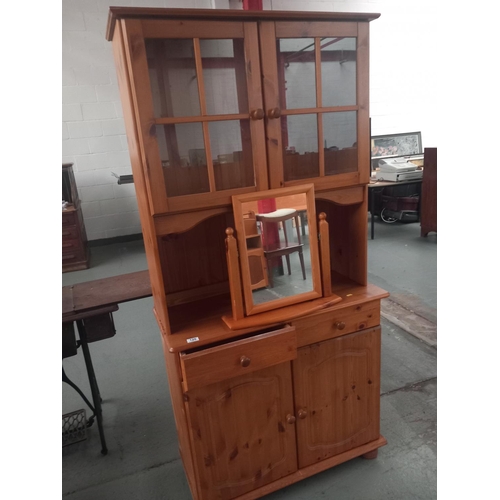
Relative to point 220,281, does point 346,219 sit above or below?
above

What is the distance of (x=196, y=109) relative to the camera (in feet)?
3.94

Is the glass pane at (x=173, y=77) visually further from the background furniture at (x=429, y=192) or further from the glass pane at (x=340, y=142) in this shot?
the background furniture at (x=429, y=192)

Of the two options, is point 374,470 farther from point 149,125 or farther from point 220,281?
point 149,125

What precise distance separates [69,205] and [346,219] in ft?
11.9

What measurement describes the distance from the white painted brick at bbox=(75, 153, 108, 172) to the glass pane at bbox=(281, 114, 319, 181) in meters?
3.98

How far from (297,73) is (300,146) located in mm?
233

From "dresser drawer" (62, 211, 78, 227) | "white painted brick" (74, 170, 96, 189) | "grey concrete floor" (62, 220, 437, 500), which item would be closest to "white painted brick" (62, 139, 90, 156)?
"white painted brick" (74, 170, 96, 189)

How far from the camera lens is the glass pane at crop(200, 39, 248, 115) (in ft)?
3.88

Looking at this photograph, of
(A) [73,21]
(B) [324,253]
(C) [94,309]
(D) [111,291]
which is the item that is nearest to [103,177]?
(A) [73,21]

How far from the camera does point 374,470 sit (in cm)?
165

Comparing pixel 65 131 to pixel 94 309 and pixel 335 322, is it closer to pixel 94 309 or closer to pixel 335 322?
pixel 94 309

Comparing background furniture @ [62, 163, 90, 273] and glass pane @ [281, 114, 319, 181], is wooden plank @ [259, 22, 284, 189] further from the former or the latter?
background furniture @ [62, 163, 90, 273]

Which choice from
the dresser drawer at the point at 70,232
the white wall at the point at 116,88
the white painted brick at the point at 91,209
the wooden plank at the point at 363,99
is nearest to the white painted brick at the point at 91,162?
the white wall at the point at 116,88
